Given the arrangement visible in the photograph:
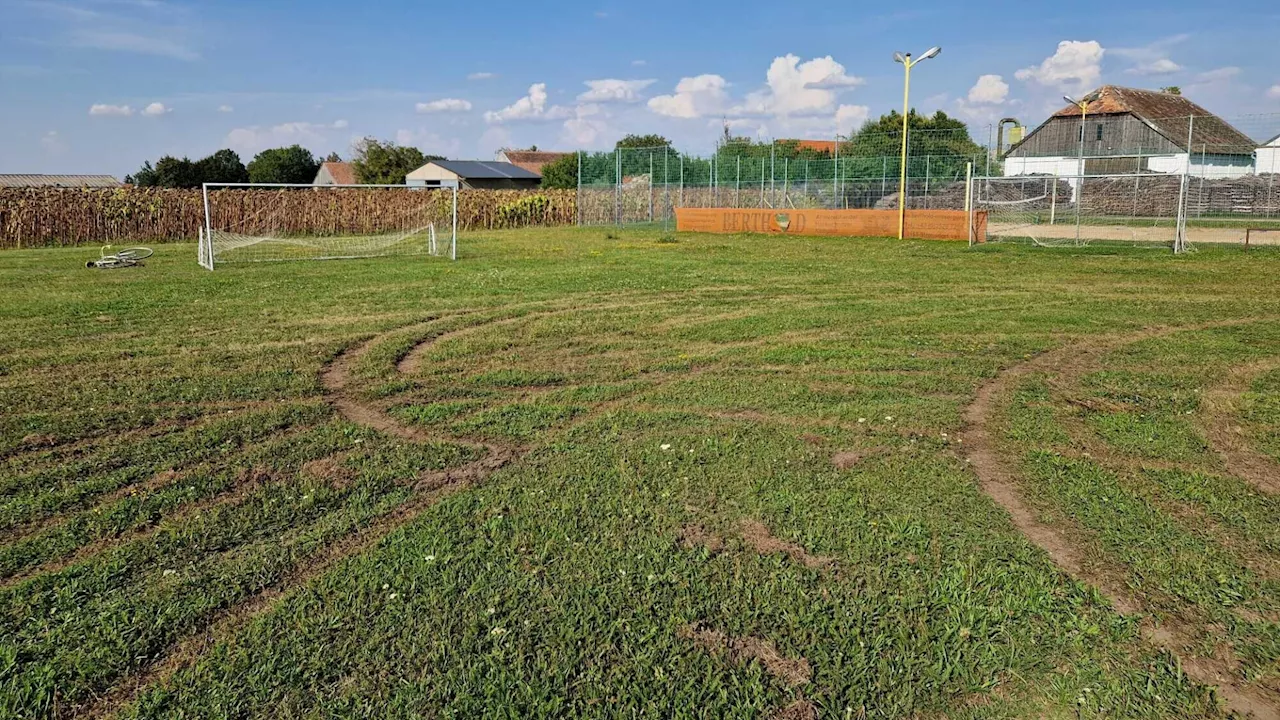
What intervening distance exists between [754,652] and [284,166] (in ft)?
275

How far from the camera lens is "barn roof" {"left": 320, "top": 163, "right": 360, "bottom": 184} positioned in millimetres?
76250

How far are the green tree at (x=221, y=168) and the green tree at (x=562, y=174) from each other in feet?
70.3

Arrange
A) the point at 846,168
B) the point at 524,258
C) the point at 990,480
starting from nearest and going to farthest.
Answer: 1. the point at 990,480
2. the point at 524,258
3. the point at 846,168

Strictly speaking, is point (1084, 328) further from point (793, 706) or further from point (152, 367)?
point (152, 367)

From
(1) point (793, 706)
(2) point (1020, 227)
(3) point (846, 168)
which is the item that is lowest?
(1) point (793, 706)

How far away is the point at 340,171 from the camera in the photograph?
256ft

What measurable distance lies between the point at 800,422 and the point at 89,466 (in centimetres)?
454

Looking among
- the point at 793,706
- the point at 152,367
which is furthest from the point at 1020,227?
the point at 793,706

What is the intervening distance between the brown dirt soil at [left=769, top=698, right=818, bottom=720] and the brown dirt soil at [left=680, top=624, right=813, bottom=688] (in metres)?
Answer: 0.11

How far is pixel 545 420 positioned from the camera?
6391mm

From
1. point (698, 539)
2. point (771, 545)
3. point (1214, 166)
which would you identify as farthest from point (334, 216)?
point (1214, 166)

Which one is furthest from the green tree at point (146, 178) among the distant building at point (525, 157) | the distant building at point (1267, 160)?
the distant building at point (1267, 160)

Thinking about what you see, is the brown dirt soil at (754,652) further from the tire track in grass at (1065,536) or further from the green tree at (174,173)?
the green tree at (174,173)

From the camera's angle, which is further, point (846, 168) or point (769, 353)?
point (846, 168)
